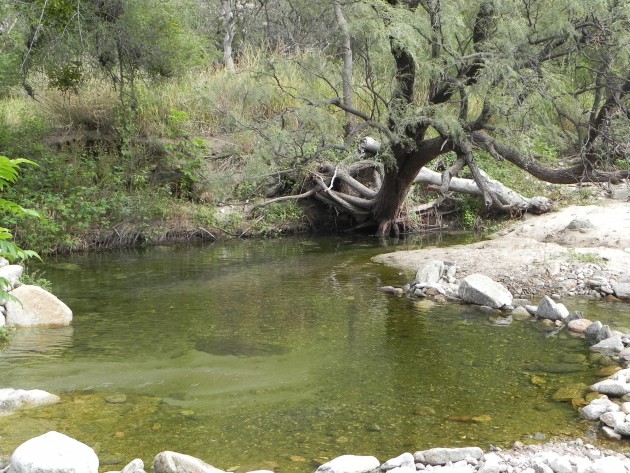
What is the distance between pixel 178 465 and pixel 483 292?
509 cm

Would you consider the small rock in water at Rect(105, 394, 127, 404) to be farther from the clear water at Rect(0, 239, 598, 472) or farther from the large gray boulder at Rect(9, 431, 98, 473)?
the large gray boulder at Rect(9, 431, 98, 473)

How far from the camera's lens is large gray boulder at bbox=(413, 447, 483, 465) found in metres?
4.44

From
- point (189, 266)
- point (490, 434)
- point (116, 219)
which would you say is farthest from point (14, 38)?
point (490, 434)

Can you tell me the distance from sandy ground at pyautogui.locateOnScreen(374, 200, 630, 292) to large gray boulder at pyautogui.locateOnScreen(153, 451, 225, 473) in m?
5.98

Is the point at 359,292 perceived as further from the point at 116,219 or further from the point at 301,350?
the point at 116,219

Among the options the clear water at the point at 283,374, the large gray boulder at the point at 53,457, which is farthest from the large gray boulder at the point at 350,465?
the large gray boulder at the point at 53,457

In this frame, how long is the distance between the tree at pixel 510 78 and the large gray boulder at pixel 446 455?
6302 millimetres

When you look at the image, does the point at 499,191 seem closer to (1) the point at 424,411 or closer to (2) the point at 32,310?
(2) the point at 32,310

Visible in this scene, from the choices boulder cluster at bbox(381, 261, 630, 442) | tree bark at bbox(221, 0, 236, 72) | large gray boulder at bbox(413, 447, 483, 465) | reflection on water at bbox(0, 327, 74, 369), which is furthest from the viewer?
tree bark at bbox(221, 0, 236, 72)

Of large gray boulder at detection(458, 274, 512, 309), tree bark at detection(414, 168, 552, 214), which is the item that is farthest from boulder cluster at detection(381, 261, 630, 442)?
tree bark at detection(414, 168, 552, 214)

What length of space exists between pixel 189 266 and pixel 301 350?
201 inches

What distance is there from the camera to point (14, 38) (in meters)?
13.2

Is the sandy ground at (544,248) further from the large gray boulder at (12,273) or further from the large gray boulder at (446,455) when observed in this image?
the large gray boulder at (12,273)

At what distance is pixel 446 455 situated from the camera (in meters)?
4.45
